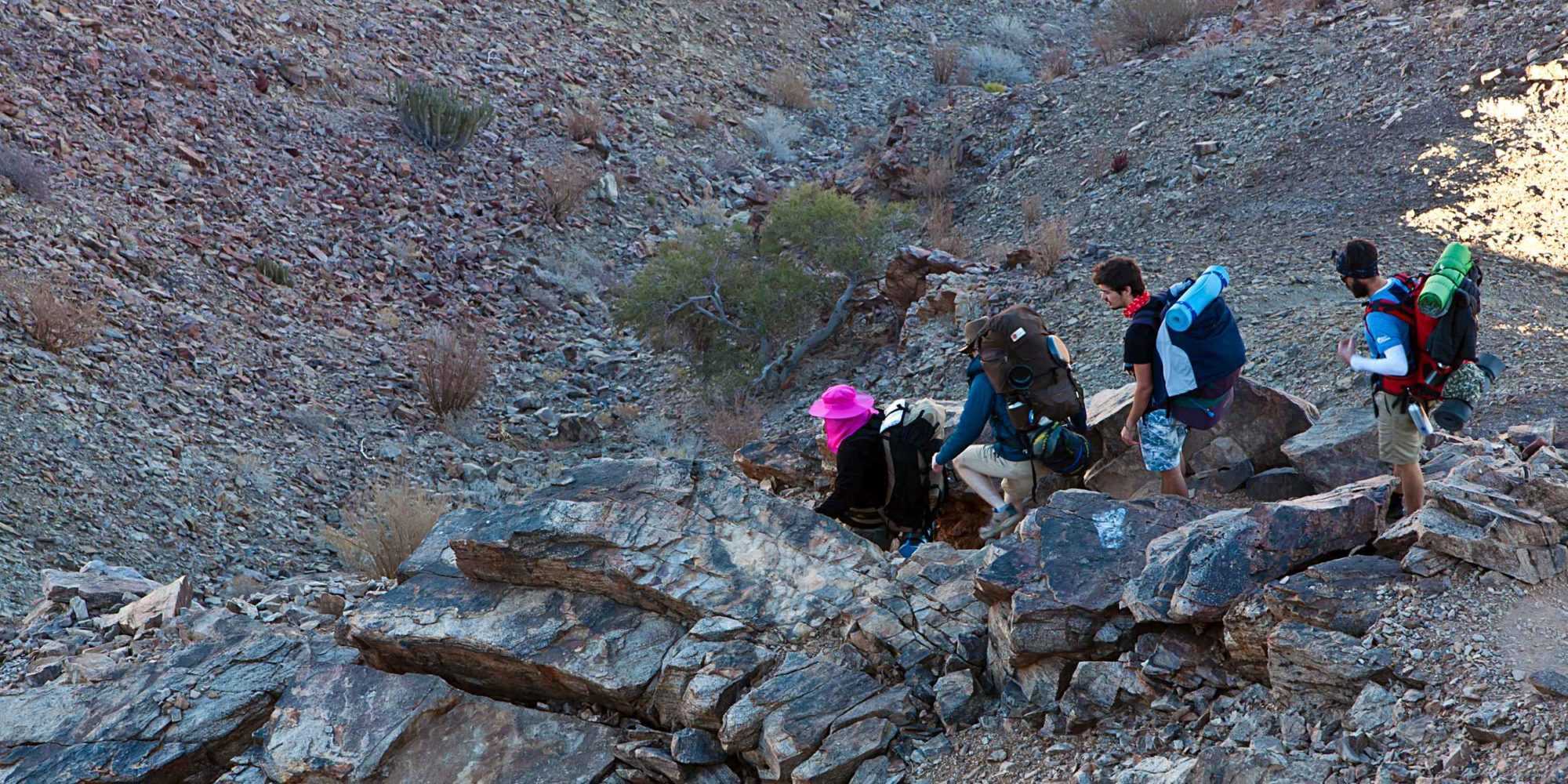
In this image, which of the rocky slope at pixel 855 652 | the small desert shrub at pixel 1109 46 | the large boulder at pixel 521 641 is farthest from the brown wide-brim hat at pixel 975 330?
the small desert shrub at pixel 1109 46

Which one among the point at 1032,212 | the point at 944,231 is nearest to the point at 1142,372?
the point at 1032,212

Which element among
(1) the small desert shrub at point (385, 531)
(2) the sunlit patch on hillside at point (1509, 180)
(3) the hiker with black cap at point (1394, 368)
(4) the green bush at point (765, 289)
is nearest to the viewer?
(3) the hiker with black cap at point (1394, 368)

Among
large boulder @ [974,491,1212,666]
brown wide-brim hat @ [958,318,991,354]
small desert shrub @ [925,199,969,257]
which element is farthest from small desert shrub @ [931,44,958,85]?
large boulder @ [974,491,1212,666]

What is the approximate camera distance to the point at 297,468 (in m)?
9.42

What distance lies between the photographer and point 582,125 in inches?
658

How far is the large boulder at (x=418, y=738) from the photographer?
15.2ft

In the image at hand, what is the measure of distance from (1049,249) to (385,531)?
22.7ft

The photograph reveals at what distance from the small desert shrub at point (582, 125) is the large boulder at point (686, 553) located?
1187cm

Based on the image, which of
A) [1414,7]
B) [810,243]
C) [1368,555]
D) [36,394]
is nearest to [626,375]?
[810,243]

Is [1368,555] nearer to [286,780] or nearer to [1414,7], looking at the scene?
[286,780]

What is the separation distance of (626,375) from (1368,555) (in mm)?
9330

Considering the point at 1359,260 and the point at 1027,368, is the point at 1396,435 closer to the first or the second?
the point at 1359,260

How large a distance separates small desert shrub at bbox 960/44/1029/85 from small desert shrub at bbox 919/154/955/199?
526 cm

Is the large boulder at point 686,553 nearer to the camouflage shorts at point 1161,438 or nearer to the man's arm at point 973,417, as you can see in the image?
the man's arm at point 973,417
